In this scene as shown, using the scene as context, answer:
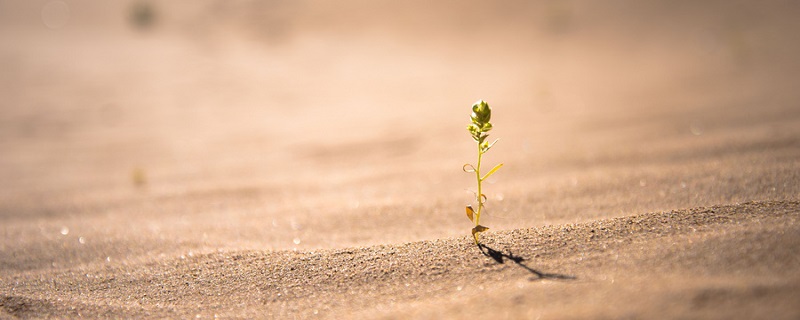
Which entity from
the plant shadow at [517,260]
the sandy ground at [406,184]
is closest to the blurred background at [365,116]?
the sandy ground at [406,184]

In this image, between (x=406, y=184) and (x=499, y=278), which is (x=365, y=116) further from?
(x=499, y=278)

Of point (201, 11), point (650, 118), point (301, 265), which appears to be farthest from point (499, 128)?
point (201, 11)

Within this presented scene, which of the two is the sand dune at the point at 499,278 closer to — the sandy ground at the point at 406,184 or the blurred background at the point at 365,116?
the sandy ground at the point at 406,184

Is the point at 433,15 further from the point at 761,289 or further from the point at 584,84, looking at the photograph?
the point at 761,289

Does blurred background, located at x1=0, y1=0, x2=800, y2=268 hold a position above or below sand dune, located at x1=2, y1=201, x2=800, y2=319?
above

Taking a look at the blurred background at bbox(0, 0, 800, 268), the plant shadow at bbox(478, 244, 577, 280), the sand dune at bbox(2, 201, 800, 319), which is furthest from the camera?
the blurred background at bbox(0, 0, 800, 268)

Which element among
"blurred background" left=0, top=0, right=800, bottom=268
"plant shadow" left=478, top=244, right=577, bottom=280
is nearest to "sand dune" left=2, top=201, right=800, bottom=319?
"plant shadow" left=478, top=244, right=577, bottom=280

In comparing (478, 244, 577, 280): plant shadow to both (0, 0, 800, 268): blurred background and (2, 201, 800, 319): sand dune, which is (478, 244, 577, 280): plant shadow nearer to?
(2, 201, 800, 319): sand dune
